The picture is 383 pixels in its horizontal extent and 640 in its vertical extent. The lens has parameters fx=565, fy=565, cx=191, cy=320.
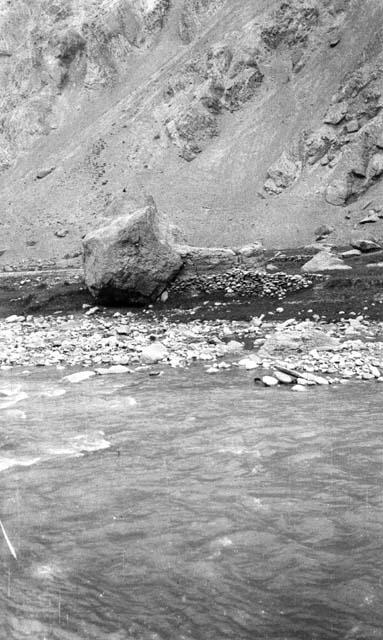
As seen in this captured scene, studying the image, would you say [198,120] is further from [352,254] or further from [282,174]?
[352,254]

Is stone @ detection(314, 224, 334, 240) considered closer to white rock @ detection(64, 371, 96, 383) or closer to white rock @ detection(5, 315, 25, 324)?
white rock @ detection(5, 315, 25, 324)

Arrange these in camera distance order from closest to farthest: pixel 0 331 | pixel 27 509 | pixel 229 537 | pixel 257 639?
pixel 257 639
pixel 229 537
pixel 27 509
pixel 0 331

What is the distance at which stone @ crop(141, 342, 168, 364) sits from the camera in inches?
780

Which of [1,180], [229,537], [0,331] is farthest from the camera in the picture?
[1,180]

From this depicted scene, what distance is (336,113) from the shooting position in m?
70.3

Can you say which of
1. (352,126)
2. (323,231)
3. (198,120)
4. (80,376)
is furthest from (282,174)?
(80,376)

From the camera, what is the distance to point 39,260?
226ft

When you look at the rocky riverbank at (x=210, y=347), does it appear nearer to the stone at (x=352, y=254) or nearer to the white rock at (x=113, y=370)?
the white rock at (x=113, y=370)

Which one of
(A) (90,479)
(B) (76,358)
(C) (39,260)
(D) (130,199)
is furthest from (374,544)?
(C) (39,260)

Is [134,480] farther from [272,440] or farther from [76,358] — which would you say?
[76,358]

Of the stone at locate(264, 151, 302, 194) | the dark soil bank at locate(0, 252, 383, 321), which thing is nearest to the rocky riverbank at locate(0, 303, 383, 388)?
the dark soil bank at locate(0, 252, 383, 321)

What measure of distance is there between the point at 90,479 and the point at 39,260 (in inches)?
2442

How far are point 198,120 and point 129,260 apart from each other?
60332 mm

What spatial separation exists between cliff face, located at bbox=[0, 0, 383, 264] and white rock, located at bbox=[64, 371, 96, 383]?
40326 mm
